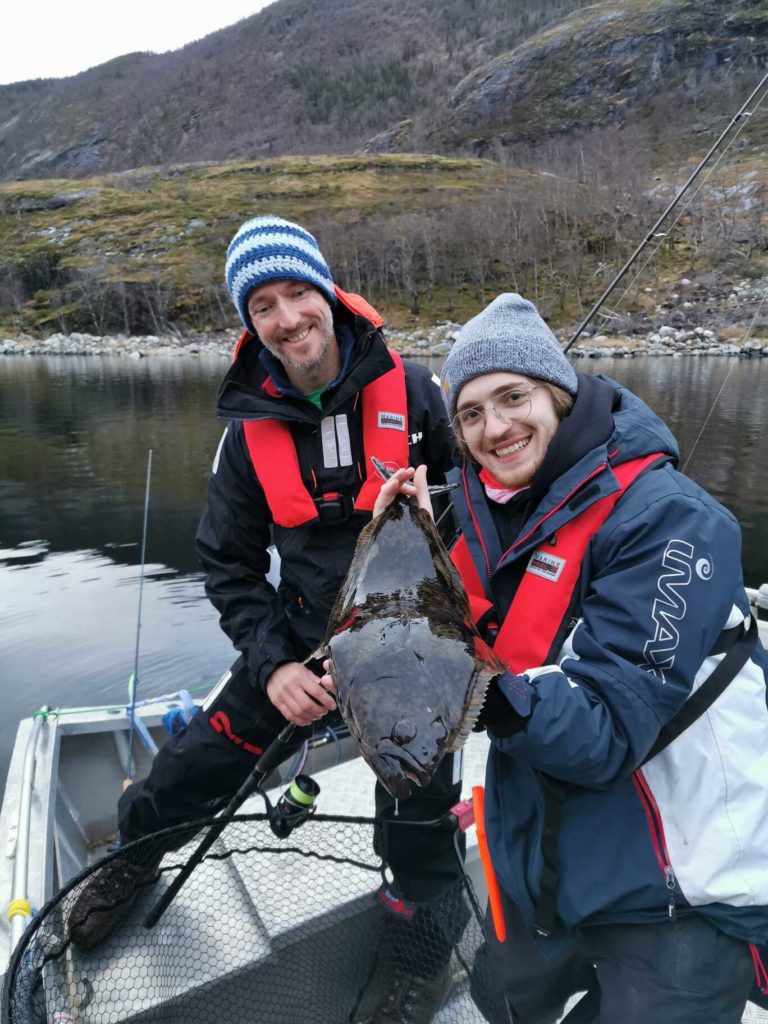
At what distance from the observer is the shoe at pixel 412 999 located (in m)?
2.65

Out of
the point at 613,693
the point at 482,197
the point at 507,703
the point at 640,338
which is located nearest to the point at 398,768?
the point at 507,703

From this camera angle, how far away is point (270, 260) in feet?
9.22

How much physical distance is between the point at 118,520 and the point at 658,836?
52.7 ft

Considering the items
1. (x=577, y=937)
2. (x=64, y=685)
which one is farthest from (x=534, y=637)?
(x=64, y=685)

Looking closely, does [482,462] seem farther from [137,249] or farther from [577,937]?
[137,249]

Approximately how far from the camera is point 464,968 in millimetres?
2693

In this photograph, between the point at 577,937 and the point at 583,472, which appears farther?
the point at 577,937

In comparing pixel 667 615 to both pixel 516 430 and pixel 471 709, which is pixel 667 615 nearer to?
pixel 471 709

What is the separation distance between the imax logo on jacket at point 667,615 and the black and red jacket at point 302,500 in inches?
60.6

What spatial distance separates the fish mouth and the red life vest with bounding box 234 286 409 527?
63.6 inches

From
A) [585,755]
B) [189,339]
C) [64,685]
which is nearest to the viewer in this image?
[585,755]

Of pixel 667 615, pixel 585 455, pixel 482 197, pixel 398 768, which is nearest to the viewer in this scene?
pixel 398 768

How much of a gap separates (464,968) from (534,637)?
1746 millimetres

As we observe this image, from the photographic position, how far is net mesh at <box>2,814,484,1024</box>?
257 cm
